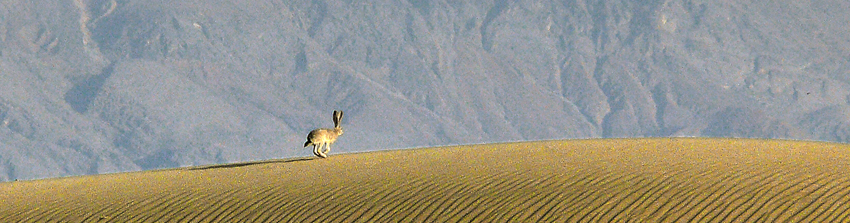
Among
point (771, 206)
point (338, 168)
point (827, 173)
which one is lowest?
point (771, 206)

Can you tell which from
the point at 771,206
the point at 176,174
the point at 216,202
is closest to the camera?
the point at 771,206

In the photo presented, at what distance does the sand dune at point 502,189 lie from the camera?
1458 inches

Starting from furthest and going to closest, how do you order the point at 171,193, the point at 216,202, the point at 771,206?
the point at 171,193
the point at 216,202
the point at 771,206

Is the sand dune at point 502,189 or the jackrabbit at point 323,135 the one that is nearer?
the sand dune at point 502,189

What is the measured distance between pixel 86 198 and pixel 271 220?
8.63 m

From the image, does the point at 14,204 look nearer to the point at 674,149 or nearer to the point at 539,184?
the point at 539,184

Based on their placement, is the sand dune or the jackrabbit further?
the jackrabbit

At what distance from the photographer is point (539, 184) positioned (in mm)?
40844

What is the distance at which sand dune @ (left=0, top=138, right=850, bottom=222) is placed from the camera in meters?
37.0

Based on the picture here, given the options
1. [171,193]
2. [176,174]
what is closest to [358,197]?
[171,193]

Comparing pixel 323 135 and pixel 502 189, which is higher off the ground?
pixel 323 135

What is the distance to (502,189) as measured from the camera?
40.5 meters

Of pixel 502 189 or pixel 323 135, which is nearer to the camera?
pixel 502 189

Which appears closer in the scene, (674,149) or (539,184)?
(539,184)
